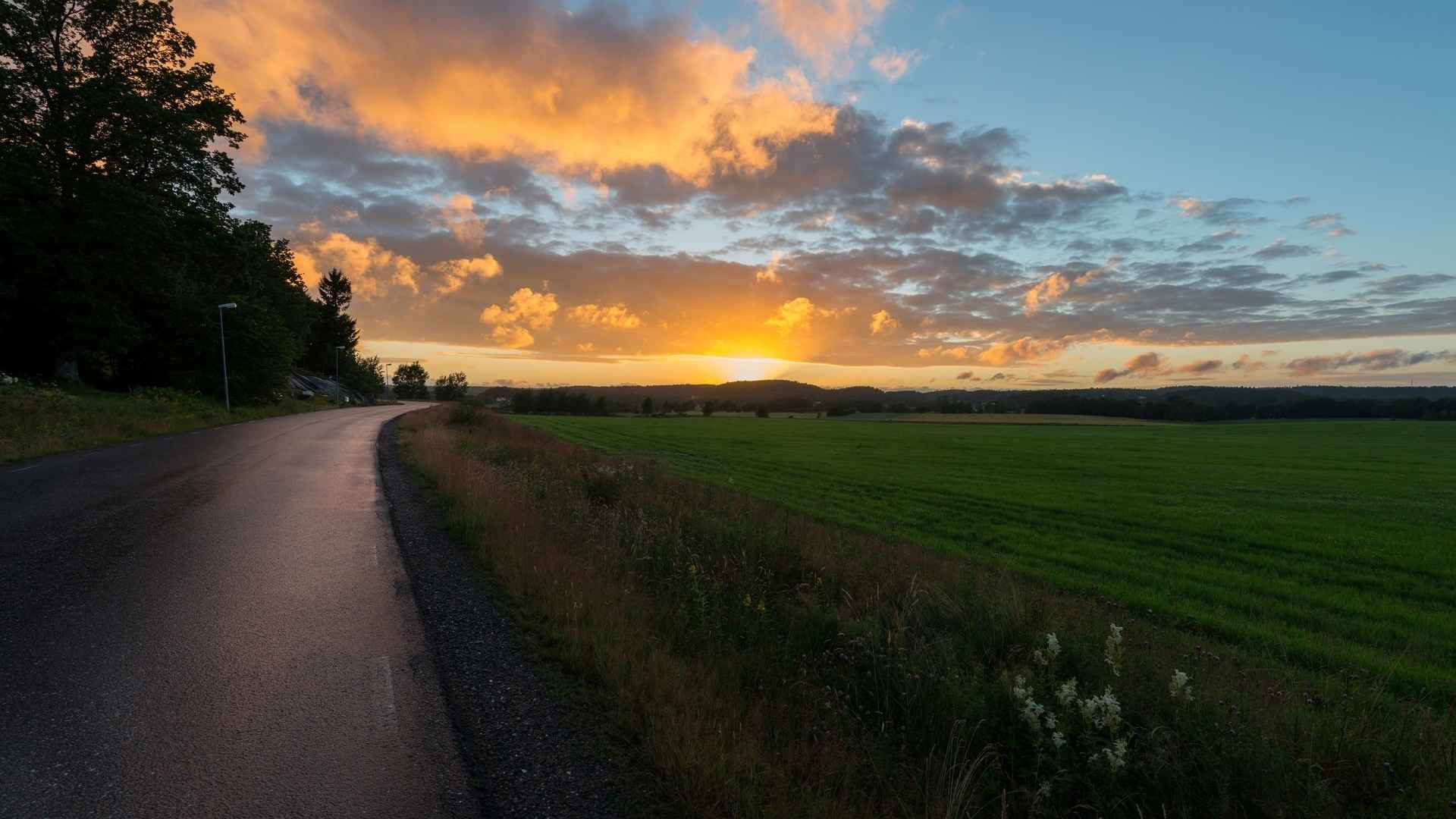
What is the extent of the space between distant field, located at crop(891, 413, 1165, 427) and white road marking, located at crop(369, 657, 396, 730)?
8836 cm

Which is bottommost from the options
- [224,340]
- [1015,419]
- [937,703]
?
[1015,419]

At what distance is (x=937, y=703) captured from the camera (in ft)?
13.8

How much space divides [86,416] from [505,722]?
27621mm

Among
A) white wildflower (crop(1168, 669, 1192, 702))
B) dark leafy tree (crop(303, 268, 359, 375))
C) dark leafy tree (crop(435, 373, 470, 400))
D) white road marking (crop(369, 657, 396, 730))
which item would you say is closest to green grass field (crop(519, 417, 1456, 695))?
white wildflower (crop(1168, 669, 1192, 702))

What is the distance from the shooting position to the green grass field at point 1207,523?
8438mm

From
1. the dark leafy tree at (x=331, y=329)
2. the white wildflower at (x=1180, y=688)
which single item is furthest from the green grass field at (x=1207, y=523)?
the dark leafy tree at (x=331, y=329)

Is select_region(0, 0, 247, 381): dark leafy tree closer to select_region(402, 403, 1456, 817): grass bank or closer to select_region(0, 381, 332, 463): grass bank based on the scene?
select_region(0, 381, 332, 463): grass bank

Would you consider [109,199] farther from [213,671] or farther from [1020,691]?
[1020,691]

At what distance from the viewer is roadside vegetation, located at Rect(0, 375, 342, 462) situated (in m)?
17.5

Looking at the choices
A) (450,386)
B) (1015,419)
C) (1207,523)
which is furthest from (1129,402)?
(450,386)

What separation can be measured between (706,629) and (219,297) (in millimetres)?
44579

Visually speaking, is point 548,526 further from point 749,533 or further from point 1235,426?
point 1235,426

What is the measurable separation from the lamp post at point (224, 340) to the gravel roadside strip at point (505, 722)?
36.3 meters

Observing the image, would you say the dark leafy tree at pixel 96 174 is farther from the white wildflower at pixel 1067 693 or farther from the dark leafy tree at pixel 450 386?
the dark leafy tree at pixel 450 386
